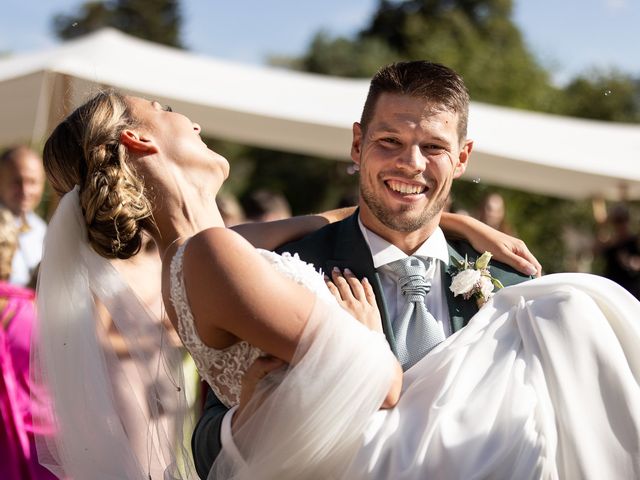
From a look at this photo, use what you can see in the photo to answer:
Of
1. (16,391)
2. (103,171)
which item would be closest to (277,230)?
(103,171)

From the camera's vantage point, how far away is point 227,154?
3706cm

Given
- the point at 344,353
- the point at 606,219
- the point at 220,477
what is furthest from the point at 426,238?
the point at 606,219

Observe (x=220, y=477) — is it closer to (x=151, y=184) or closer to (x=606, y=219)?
(x=151, y=184)

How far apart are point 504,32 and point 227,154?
22.5m

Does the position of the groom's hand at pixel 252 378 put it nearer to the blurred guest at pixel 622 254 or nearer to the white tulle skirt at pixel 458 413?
the white tulle skirt at pixel 458 413

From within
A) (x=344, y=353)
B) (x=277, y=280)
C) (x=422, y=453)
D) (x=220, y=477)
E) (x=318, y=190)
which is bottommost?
(x=220, y=477)

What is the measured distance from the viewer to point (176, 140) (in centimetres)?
307

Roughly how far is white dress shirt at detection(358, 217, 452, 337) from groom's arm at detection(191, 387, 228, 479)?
651 mm

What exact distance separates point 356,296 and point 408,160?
1.57ft

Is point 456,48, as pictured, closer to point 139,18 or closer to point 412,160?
point 139,18

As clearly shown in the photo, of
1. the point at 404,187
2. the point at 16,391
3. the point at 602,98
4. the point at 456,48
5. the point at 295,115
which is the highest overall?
the point at 456,48

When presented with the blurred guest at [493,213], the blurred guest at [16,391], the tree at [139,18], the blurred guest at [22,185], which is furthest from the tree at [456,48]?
the blurred guest at [16,391]

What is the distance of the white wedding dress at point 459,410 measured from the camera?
245 centimetres

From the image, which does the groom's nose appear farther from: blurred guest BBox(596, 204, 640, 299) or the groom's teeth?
blurred guest BBox(596, 204, 640, 299)
